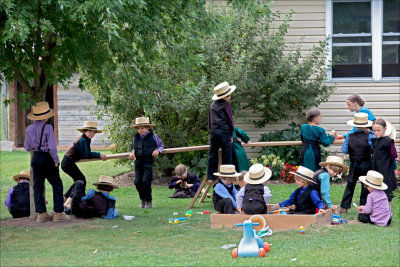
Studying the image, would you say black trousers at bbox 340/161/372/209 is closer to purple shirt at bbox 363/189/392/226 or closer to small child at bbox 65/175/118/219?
purple shirt at bbox 363/189/392/226

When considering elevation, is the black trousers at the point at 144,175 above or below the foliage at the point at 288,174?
above

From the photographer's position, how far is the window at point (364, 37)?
16391 millimetres

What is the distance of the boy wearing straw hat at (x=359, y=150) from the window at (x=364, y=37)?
21.4ft

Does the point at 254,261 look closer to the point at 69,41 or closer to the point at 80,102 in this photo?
the point at 69,41

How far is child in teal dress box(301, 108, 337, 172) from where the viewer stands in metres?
10.6

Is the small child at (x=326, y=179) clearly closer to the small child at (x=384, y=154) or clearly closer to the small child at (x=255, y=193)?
the small child at (x=384, y=154)

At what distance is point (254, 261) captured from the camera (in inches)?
268

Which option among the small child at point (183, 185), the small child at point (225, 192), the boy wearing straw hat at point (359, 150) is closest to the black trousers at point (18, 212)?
the small child at point (225, 192)

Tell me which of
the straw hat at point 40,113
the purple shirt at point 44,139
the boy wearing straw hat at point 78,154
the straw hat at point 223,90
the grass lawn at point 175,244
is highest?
the straw hat at point 223,90

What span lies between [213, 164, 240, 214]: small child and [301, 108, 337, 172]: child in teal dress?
1706mm

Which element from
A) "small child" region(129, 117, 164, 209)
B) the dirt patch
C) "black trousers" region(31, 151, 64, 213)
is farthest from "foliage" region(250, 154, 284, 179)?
"black trousers" region(31, 151, 64, 213)

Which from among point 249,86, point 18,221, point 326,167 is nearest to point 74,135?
point 249,86

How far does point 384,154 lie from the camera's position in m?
9.92

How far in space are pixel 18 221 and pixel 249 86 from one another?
717 cm
